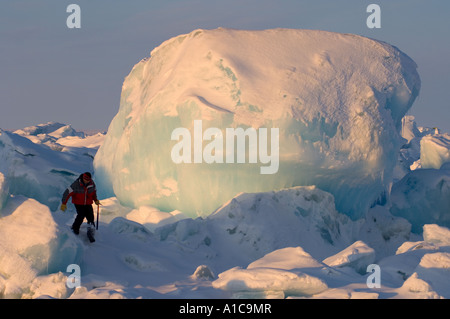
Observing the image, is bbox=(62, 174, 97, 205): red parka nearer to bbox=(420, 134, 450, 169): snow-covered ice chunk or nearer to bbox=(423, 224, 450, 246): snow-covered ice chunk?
bbox=(423, 224, 450, 246): snow-covered ice chunk

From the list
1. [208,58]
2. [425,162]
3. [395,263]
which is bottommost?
[425,162]

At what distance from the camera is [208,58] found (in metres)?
16.1

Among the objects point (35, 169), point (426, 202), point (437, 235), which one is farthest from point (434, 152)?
point (35, 169)

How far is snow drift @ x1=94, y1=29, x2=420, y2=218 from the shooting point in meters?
15.4

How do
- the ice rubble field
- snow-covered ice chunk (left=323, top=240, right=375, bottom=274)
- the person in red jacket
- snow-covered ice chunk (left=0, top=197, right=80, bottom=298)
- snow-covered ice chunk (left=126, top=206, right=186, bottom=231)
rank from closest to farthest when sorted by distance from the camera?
snow-covered ice chunk (left=0, top=197, right=80, bottom=298), the person in red jacket, snow-covered ice chunk (left=323, top=240, right=375, bottom=274), the ice rubble field, snow-covered ice chunk (left=126, top=206, right=186, bottom=231)

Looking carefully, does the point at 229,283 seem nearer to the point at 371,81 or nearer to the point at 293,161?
the point at 293,161

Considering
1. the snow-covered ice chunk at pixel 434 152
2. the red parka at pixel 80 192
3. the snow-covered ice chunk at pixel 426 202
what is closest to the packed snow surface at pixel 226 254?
the red parka at pixel 80 192

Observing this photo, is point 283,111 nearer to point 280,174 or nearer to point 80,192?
point 280,174

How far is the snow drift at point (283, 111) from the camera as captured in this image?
15.4 m

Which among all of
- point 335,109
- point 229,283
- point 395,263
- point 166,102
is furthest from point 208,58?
point 229,283

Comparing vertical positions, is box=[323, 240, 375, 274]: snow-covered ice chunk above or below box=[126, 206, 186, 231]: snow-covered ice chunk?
above

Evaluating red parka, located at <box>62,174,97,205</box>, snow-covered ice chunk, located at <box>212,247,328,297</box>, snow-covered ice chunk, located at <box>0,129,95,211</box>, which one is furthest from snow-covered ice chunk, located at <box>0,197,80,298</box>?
snow-covered ice chunk, located at <box>0,129,95,211</box>
